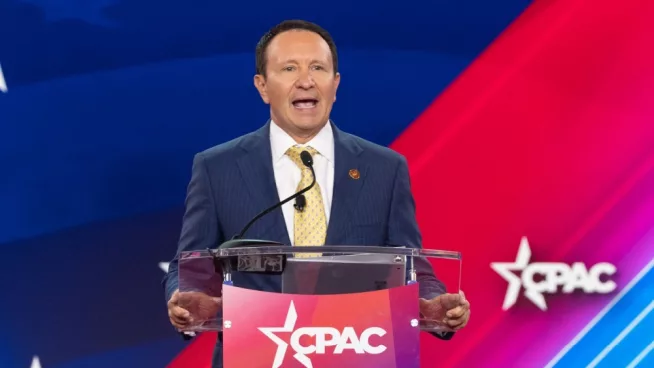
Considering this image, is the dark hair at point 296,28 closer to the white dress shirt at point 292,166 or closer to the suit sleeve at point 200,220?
the white dress shirt at point 292,166

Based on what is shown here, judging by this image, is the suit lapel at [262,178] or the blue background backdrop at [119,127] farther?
the blue background backdrop at [119,127]

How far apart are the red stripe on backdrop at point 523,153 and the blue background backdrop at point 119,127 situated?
0.49 ft

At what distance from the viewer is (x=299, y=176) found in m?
2.58

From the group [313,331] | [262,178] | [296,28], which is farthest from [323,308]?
[296,28]

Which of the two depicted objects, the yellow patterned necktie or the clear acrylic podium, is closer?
the clear acrylic podium

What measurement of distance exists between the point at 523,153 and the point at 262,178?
4.55ft

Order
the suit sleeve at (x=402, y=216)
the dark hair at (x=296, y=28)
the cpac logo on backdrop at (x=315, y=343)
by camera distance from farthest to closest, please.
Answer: the dark hair at (x=296, y=28)
the suit sleeve at (x=402, y=216)
the cpac logo on backdrop at (x=315, y=343)

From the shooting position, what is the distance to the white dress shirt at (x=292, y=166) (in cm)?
252

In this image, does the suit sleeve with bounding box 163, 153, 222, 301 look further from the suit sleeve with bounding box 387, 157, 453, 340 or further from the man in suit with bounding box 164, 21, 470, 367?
the suit sleeve with bounding box 387, 157, 453, 340

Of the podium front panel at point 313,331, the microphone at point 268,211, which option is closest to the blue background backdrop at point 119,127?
the microphone at point 268,211

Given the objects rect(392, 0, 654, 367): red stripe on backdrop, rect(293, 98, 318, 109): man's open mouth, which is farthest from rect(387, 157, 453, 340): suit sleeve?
rect(392, 0, 654, 367): red stripe on backdrop

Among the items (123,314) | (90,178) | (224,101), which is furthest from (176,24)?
(123,314)

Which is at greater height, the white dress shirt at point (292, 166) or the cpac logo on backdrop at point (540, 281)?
the white dress shirt at point (292, 166)

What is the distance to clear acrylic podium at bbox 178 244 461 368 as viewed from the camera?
5.77 feet
